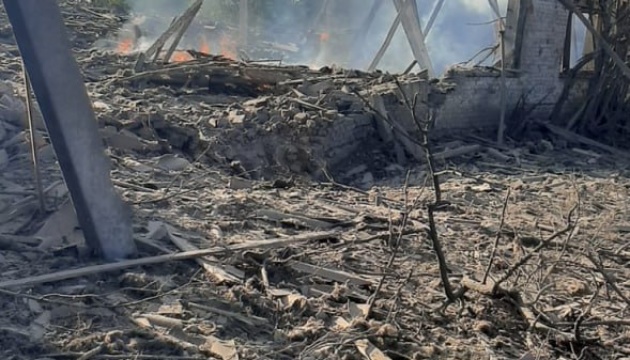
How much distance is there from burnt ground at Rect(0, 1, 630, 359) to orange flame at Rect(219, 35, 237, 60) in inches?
445

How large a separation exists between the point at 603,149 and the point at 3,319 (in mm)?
11998

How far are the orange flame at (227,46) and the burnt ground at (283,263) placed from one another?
11.3m

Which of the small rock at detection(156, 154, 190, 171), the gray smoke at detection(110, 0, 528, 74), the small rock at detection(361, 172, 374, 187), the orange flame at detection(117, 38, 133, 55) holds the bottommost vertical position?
the small rock at detection(361, 172, 374, 187)

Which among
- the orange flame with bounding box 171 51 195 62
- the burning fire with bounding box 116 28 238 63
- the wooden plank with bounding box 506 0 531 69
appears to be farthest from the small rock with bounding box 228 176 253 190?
the wooden plank with bounding box 506 0 531 69

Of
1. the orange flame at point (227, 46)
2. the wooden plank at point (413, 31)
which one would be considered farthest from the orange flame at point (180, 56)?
the wooden plank at point (413, 31)

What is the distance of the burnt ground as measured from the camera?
4207 millimetres

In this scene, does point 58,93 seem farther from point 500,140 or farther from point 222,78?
point 500,140

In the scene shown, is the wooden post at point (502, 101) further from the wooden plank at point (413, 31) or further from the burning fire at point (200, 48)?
the wooden plank at point (413, 31)

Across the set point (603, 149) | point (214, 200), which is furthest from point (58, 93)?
point (603, 149)

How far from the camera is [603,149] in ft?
44.8

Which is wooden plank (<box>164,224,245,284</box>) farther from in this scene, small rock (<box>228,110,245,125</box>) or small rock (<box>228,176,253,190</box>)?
small rock (<box>228,110,245,125</box>)

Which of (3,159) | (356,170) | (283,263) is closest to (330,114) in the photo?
(356,170)

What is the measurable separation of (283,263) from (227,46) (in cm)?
1820

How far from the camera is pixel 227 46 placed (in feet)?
74.2
